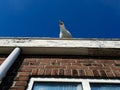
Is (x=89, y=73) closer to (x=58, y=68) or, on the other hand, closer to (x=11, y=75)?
(x=58, y=68)

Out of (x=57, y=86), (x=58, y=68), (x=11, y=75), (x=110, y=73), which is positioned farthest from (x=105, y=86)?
(x=11, y=75)

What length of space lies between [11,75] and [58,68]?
2.34 ft

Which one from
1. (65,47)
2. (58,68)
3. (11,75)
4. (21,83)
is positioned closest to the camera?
(21,83)

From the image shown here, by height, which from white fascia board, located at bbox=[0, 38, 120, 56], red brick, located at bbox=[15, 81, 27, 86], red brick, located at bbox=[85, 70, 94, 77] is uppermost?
white fascia board, located at bbox=[0, 38, 120, 56]

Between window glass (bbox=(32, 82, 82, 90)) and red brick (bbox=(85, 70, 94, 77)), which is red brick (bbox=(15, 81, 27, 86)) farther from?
red brick (bbox=(85, 70, 94, 77))

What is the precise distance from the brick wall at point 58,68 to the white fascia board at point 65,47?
0.11m

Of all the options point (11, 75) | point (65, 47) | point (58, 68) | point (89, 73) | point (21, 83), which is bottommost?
point (21, 83)

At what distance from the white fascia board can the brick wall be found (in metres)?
0.11

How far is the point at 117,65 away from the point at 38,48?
1369mm

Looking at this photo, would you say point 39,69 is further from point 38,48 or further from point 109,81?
point 109,81

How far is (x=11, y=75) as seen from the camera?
3266mm

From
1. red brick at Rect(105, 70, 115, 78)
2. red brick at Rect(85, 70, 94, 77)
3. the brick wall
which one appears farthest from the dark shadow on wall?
red brick at Rect(105, 70, 115, 78)

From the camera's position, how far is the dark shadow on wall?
2.99 meters

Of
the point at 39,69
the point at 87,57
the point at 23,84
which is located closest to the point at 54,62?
the point at 39,69
